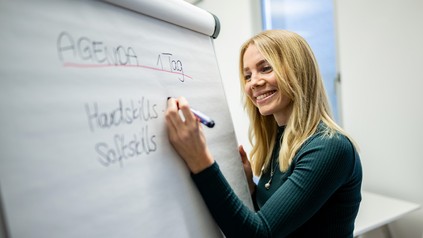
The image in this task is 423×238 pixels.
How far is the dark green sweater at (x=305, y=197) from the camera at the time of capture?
2.00ft

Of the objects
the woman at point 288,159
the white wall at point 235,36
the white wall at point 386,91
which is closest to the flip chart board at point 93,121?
the woman at point 288,159

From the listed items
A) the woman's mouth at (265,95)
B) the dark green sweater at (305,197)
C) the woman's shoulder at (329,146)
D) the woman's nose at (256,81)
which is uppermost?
the woman's nose at (256,81)

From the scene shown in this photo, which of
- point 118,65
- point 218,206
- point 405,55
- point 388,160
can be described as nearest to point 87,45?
point 118,65

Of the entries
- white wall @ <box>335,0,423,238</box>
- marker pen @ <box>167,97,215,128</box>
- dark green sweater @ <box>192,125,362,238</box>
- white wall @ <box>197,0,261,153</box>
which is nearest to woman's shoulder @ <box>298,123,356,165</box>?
dark green sweater @ <box>192,125,362,238</box>

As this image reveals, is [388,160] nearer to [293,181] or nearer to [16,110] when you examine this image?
[293,181]

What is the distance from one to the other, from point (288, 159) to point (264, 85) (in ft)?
0.74

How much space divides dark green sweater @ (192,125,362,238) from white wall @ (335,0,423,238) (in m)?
0.86

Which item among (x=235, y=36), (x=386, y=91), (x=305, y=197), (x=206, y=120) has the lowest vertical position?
(x=305, y=197)

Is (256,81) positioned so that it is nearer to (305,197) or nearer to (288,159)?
(288,159)

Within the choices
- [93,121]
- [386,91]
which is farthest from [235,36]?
[93,121]

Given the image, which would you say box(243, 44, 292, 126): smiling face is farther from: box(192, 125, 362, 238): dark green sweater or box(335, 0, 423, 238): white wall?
box(335, 0, 423, 238): white wall

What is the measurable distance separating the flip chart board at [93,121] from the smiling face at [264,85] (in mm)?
249

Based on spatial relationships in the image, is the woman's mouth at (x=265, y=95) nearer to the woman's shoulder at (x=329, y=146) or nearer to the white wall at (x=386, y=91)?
the woman's shoulder at (x=329, y=146)

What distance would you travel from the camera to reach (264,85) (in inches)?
33.2
